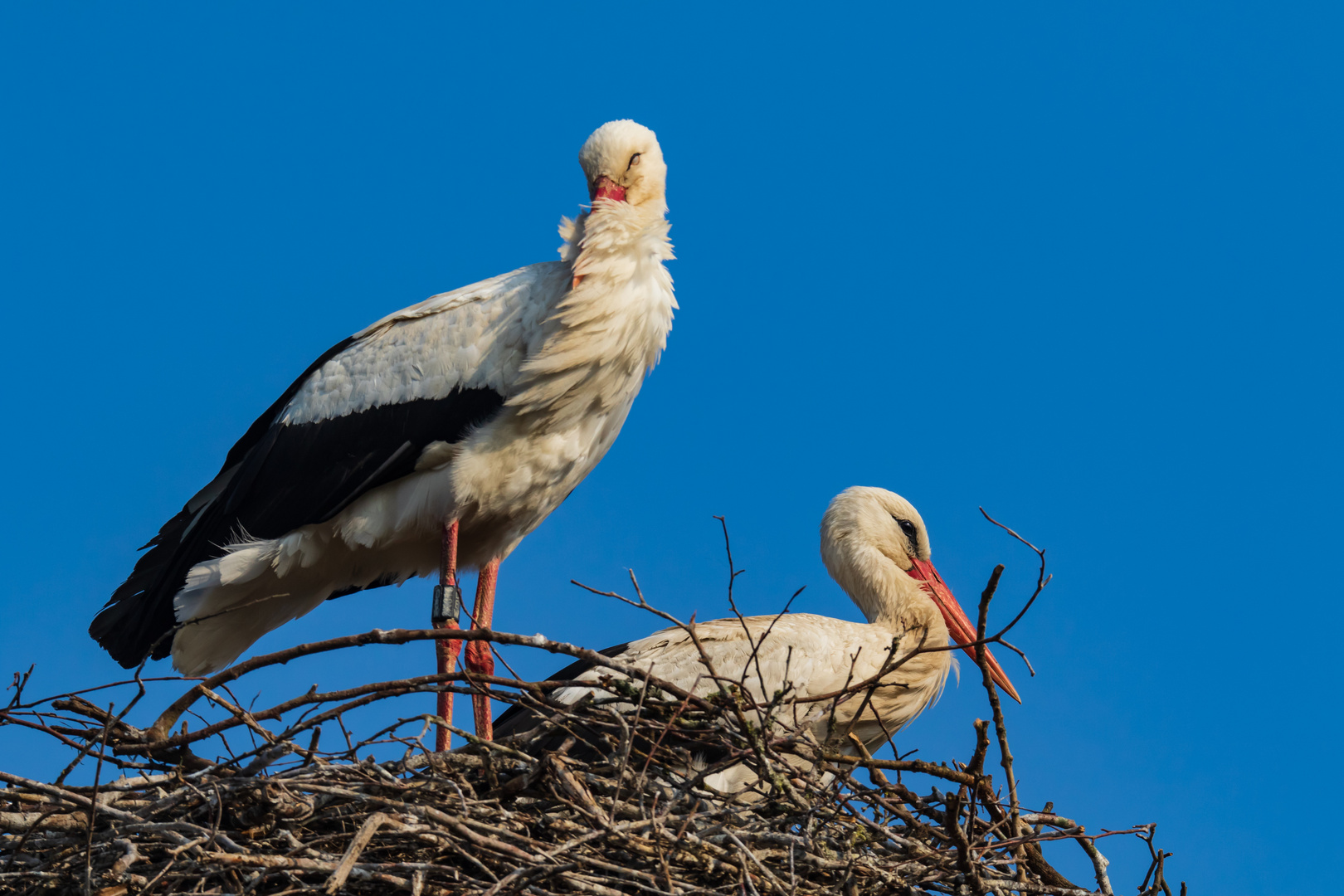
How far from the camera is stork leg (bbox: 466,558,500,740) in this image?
14.7 ft

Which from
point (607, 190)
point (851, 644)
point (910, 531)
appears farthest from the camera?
point (910, 531)

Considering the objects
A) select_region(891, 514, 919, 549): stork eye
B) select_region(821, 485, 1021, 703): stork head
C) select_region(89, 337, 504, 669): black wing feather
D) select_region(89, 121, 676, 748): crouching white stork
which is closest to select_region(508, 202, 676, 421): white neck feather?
select_region(89, 121, 676, 748): crouching white stork

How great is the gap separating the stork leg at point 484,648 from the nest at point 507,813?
1113mm

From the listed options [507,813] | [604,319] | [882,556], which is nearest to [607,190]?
[604,319]

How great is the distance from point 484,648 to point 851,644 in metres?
1.21

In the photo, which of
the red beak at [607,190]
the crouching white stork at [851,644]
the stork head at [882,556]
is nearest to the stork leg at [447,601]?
the crouching white stork at [851,644]

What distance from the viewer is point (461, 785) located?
10.6ft

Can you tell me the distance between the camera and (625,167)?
4.94 meters

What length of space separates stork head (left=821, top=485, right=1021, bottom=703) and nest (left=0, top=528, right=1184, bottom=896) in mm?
1721

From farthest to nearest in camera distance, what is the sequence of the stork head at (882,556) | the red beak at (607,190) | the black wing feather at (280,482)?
the stork head at (882,556)
the red beak at (607,190)
the black wing feather at (280,482)

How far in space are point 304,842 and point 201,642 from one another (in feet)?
6.60

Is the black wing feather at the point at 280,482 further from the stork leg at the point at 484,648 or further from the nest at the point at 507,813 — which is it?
the nest at the point at 507,813

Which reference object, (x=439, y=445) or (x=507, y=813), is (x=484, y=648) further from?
(x=507, y=813)

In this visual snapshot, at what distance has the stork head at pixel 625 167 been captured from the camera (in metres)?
4.92
